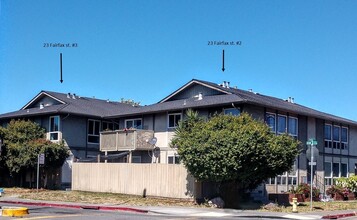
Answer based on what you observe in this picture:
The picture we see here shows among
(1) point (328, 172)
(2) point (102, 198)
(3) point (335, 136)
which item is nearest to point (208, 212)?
(2) point (102, 198)

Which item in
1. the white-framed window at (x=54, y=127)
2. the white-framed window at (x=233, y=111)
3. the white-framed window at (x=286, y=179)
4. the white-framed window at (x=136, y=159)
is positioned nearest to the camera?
the white-framed window at (x=233, y=111)

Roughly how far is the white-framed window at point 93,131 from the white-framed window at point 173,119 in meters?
9.00

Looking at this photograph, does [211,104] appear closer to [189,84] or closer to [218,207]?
[189,84]

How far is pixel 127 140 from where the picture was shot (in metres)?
34.8

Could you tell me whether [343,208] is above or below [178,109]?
below

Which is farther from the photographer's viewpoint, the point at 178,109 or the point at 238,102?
the point at 178,109

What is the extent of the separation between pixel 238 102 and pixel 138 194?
7.82 meters

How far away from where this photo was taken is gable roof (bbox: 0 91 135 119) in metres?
39.8

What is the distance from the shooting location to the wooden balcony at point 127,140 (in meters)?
Answer: 34.3

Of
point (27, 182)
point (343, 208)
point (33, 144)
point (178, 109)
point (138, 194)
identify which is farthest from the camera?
point (27, 182)

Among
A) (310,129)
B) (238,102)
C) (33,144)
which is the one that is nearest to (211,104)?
(238,102)

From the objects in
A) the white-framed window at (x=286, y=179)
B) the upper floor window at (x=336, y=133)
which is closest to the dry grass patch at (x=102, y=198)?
the white-framed window at (x=286, y=179)

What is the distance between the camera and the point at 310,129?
3694 cm

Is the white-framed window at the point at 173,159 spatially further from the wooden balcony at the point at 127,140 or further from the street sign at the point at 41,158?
the street sign at the point at 41,158
